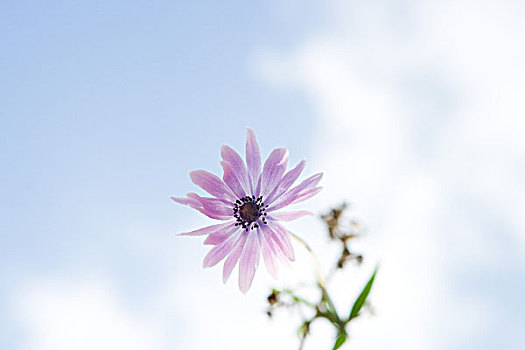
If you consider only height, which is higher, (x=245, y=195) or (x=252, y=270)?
(x=245, y=195)

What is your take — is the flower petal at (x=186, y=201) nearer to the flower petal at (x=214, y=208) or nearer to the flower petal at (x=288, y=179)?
the flower petal at (x=214, y=208)

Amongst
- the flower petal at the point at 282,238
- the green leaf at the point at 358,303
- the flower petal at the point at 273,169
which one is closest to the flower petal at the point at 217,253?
the flower petal at the point at 282,238

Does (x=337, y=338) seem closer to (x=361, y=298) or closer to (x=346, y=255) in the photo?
(x=361, y=298)

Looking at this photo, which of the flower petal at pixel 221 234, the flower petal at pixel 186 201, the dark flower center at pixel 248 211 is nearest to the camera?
the flower petal at pixel 186 201

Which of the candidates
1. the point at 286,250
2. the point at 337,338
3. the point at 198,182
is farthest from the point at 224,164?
the point at 337,338

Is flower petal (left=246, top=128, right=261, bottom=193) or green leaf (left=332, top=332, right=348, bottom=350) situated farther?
flower petal (left=246, top=128, right=261, bottom=193)

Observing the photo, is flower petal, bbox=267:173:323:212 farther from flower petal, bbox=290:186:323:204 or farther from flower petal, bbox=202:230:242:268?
flower petal, bbox=202:230:242:268

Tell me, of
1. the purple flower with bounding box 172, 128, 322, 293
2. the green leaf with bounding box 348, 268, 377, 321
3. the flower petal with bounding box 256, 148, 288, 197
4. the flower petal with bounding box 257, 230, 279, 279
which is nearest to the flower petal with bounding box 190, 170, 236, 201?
the purple flower with bounding box 172, 128, 322, 293
